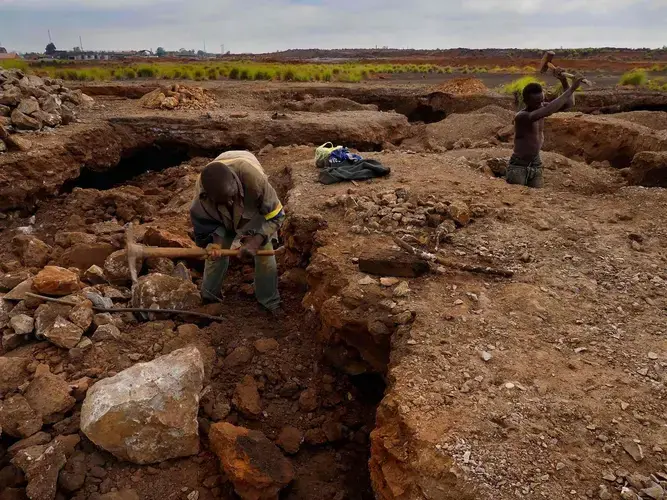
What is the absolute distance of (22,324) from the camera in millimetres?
3555

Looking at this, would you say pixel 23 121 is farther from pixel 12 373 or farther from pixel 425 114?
pixel 425 114

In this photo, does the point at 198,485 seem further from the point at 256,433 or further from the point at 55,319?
the point at 55,319

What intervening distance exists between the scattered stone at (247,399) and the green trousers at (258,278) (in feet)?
3.24

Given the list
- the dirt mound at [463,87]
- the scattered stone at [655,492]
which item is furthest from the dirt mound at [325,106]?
the scattered stone at [655,492]

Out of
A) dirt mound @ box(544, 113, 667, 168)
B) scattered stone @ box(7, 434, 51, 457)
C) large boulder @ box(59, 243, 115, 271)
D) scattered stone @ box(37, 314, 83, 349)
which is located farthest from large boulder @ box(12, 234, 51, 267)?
dirt mound @ box(544, 113, 667, 168)

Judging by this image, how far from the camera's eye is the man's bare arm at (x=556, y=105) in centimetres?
495

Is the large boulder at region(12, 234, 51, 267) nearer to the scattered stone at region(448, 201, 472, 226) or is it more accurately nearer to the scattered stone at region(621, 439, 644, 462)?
the scattered stone at region(448, 201, 472, 226)

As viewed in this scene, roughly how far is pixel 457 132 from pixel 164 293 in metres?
7.54

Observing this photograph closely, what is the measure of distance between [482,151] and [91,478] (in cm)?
658

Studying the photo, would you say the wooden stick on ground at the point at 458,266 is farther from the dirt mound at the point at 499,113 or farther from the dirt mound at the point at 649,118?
the dirt mound at the point at 499,113

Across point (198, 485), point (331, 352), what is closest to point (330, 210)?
point (331, 352)

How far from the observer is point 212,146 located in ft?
29.7

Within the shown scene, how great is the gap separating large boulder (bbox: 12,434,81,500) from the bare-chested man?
4.94 m

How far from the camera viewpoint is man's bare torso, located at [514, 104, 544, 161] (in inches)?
206
